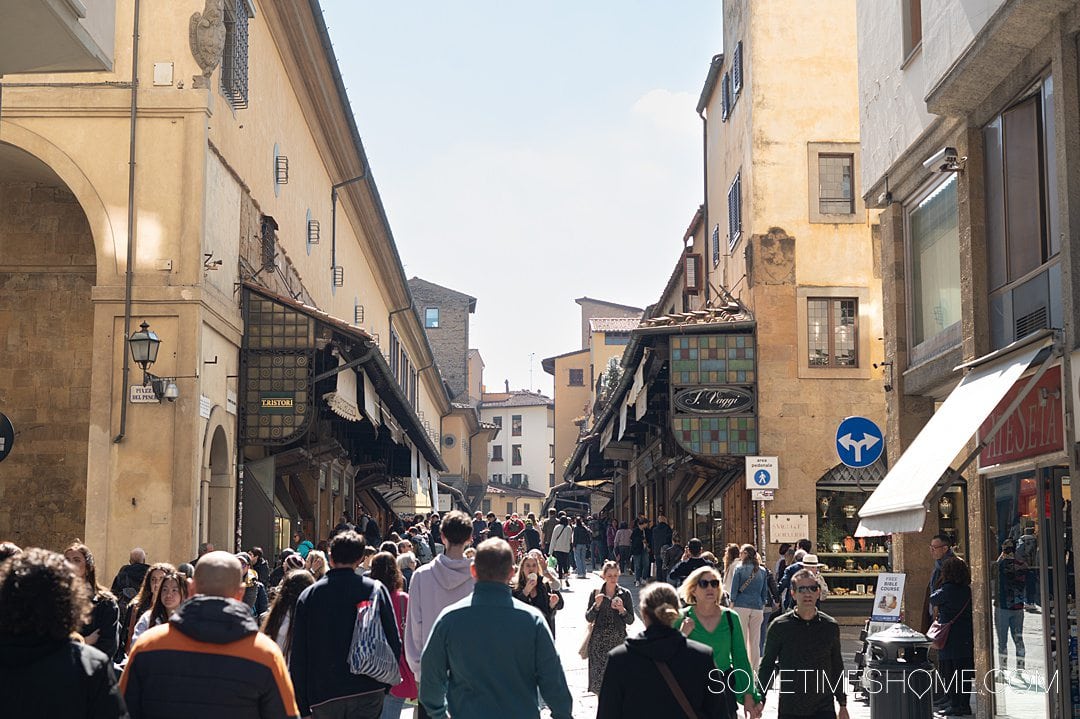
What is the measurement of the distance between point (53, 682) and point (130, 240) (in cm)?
1324

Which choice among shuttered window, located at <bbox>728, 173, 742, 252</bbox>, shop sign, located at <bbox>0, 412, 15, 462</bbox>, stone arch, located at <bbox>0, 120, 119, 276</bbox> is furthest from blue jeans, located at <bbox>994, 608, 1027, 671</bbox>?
shuttered window, located at <bbox>728, 173, 742, 252</bbox>

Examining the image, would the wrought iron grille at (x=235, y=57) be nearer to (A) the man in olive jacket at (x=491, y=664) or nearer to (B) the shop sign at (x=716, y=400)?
(B) the shop sign at (x=716, y=400)

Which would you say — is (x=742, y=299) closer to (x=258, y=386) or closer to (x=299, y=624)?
(x=258, y=386)

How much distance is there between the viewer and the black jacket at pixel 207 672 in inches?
221

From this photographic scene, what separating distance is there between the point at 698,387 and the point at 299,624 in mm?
17405

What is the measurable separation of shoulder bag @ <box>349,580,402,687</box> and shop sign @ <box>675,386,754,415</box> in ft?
55.4

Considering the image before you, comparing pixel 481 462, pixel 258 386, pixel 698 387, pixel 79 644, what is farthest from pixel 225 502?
pixel 481 462

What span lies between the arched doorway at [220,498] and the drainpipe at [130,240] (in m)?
2.30

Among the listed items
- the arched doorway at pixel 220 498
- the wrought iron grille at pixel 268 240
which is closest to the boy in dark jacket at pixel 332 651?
the arched doorway at pixel 220 498

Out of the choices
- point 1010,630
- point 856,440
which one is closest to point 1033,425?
point 1010,630

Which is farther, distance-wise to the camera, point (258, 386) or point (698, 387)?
point (698, 387)

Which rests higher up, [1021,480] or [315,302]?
[315,302]

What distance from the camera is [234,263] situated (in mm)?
19984

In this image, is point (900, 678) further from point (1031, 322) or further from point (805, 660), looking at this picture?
point (1031, 322)
